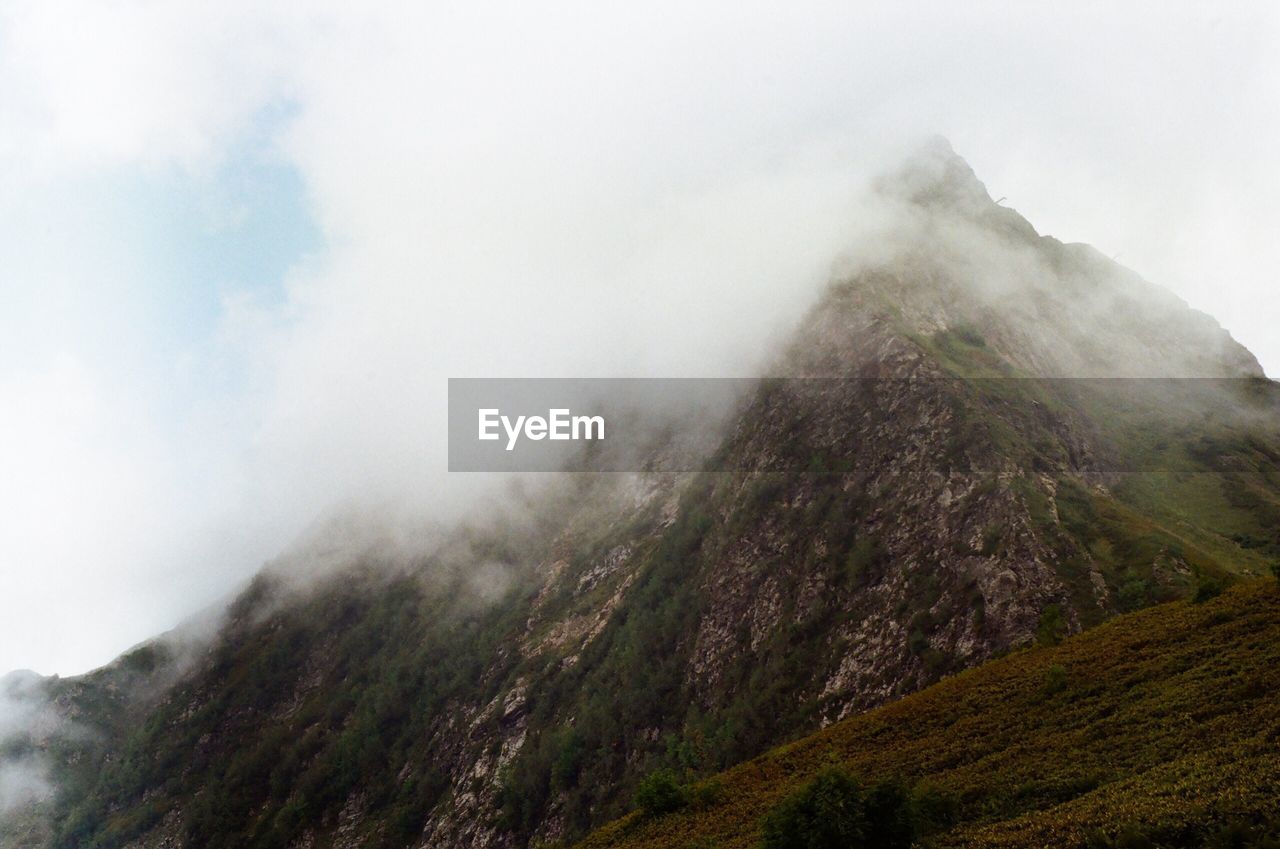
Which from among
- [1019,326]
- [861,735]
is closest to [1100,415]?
[1019,326]

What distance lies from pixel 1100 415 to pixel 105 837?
251 meters

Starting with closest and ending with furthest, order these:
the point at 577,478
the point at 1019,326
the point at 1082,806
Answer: the point at 1082,806 → the point at 1019,326 → the point at 577,478

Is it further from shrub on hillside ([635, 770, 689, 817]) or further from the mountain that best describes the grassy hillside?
the mountain

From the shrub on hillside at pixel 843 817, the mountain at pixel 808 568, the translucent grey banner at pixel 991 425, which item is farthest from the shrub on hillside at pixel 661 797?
the translucent grey banner at pixel 991 425

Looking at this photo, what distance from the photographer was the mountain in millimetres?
93438

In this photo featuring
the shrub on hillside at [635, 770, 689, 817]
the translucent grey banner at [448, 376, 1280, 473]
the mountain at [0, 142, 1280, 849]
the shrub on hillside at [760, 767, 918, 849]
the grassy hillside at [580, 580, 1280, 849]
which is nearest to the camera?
the grassy hillside at [580, 580, 1280, 849]

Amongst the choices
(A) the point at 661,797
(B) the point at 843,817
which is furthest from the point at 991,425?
(B) the point at 843,817

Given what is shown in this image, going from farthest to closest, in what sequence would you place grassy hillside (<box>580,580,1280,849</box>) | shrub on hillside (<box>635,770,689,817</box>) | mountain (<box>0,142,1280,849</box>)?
mountain (<box>0,142,1280,849</box>), shrub on hillside (<box>635,770,689,817</box>), grassy hillside (<box>580,580,1280,849</box>)

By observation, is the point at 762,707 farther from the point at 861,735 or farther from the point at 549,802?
the point at 549,802

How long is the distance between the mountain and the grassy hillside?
11500mm

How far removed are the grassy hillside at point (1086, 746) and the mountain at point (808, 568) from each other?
1150 cm

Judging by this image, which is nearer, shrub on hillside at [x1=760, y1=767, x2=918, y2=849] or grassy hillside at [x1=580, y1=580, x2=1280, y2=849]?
grassy hillside at [x1=580, y1=580, x2=1280, y2=849]

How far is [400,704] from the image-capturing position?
176875 millimetres

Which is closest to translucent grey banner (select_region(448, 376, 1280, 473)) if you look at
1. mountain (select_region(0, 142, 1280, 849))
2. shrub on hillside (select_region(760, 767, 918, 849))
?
mountain (select_region(0, 142, 1280, 849))
